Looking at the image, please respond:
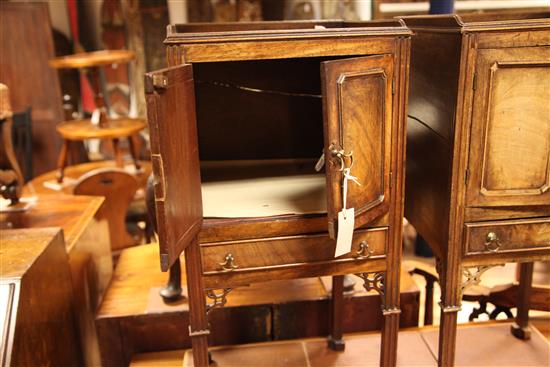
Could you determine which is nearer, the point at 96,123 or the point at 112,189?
the point at 112,189

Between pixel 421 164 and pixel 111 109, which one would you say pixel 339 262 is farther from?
pixel 111 109

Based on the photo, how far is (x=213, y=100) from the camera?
174 cm

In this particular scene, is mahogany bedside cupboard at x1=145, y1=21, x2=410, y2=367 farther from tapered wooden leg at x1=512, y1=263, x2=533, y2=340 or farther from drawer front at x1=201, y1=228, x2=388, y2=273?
tapered wooden leg at x1=512, y1=263, x2=533, y2=340

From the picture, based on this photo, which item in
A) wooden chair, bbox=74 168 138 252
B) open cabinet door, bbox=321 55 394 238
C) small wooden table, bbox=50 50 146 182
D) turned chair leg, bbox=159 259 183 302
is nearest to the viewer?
open cabinet door, bbox=321 55 394 238

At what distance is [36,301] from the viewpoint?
55.7 inches

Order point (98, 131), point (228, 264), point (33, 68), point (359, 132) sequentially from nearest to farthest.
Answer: point (359, 132)
point (228, 264)
point (98, 131)
point (33, 68)

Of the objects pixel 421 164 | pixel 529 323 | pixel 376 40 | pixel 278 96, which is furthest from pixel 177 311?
pixel 529 323

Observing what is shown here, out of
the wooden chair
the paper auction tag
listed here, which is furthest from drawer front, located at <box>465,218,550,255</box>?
the wooden chair

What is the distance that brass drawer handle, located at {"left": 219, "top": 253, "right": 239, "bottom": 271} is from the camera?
4.20 ft

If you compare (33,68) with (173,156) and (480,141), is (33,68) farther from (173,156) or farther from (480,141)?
(480,141)

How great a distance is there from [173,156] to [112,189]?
165 cm

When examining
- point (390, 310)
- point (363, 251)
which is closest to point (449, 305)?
point (390, 310)

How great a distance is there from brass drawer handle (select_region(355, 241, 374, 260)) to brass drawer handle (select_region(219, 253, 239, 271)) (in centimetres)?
30

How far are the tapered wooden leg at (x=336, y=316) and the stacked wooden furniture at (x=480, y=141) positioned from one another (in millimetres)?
380
